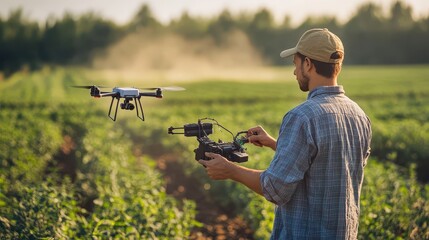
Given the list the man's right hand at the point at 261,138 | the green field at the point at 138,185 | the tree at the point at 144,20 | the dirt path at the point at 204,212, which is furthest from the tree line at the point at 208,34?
the man's right hand at the point at 261,138

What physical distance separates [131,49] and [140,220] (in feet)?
221

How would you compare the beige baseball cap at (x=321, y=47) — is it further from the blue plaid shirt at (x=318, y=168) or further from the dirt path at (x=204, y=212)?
the dirt path at (x=204, y=212)

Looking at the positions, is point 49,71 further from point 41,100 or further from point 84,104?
point 84,104

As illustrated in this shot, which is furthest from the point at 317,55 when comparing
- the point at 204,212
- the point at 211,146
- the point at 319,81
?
the point at 204,212

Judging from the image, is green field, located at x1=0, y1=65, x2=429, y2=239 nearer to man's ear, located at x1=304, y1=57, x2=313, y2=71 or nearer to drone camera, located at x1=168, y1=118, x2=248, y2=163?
drone camera, located at x1=168, y1=118, x2=248, y2=163

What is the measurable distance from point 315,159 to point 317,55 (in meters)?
0.56

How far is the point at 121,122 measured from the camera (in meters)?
16.5

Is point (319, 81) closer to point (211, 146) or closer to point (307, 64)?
point (307, 64)

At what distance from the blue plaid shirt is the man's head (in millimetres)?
94

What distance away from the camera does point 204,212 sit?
791 centimetres

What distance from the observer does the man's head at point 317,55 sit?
290 centimetres

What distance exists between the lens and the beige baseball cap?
9.48 ft

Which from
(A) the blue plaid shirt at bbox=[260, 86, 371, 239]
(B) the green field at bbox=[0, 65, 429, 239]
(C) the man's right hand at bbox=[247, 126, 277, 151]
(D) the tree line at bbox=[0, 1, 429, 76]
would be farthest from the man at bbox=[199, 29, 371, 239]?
(D) the tree line at bbox=[0, 1, 429, 76]

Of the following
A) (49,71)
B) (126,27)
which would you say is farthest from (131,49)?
(49,71)
